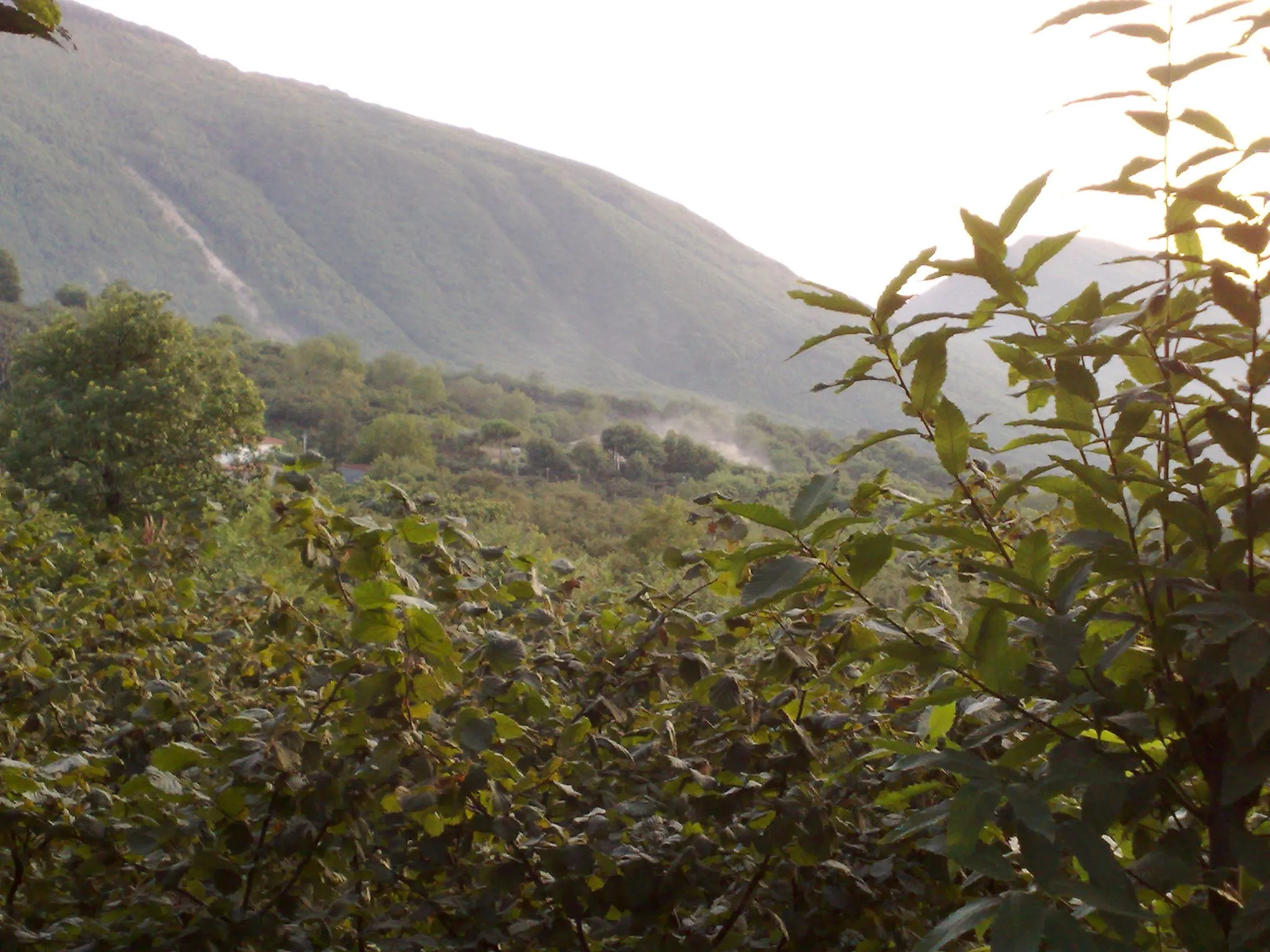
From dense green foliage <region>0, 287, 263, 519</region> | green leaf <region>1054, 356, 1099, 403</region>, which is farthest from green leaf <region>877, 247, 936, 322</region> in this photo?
dense green foliage <region>0, 287, 263, 519</region>

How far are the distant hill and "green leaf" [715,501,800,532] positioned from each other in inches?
3443

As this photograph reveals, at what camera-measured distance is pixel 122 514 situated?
18.5 meters

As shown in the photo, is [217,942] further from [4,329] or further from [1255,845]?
[4,329]

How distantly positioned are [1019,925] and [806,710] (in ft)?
3.69

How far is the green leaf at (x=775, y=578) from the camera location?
0.79 m

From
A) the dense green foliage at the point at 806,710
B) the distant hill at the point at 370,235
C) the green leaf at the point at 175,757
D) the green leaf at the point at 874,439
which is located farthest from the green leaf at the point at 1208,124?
the distant hill at the point at 370,235

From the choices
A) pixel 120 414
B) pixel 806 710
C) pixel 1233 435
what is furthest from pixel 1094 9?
pixel 120 414

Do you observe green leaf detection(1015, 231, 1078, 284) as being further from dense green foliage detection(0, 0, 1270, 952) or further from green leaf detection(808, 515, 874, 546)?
green leaf detection(808, 515, 874, 546)

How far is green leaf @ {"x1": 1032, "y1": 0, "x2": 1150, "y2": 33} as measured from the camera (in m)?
0.89

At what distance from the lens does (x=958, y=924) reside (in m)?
0.71

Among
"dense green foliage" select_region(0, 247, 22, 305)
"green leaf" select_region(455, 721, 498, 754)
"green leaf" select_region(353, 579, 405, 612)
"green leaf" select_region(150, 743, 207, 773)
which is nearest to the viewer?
"green leaf" select_region(353, 579, 405, 612)

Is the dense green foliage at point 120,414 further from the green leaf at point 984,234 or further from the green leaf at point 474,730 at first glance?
the green leaf at point 984,234

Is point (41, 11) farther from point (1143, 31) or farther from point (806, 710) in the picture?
point (806, 710)

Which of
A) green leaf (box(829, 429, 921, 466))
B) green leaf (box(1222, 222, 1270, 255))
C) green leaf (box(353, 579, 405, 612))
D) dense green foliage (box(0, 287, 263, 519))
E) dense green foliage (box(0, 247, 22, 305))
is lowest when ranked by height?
dense green foliage (box(0, 247, 22, 305))
